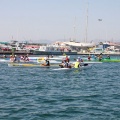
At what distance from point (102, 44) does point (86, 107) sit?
17765cm

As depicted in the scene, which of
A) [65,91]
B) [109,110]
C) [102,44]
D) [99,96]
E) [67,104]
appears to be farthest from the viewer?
[102,44]

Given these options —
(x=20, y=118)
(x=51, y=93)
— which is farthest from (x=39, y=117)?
(x=51, y=93)

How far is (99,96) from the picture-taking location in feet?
71.3

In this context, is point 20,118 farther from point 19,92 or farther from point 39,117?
point 19,92

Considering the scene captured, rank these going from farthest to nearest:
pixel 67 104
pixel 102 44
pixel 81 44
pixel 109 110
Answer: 1. pixel 102 44
2. pixel 81 44
3. pixel 67 104
4. pixel 109 110

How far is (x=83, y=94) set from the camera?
884 inches

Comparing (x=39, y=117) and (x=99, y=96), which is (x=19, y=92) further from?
(x=39, y=117)

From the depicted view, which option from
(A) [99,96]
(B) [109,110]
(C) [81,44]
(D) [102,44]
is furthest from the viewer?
(D) [102,44]

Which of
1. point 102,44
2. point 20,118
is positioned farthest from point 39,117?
point 102,44

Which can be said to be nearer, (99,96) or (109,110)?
(109,110)

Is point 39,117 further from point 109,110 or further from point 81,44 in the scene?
point 81,44

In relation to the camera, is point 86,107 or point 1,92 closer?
point 86,107

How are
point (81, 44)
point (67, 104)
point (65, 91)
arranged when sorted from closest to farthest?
point (67, 104) → point (65, 91) → point (81, 44)

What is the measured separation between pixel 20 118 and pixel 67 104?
4.01 meters
